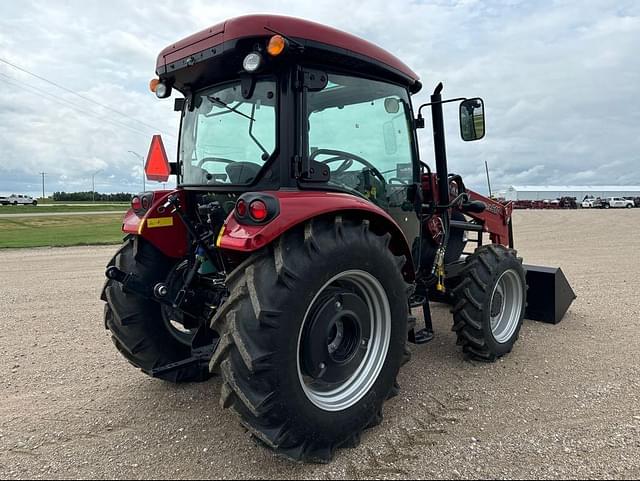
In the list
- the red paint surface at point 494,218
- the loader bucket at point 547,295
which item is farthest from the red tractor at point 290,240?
the loader bucket at point 547,295

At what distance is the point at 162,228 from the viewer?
11.2ft

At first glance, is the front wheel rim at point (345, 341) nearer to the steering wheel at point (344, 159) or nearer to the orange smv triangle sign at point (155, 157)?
the steering wheel at point (344, 159)

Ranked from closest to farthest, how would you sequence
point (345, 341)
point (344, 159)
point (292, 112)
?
point (292, 112)
point (345, 341)
point (344, 159)

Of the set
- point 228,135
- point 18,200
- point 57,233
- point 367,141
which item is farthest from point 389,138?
point 18,200

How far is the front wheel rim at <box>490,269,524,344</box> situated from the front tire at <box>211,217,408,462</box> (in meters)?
1.76

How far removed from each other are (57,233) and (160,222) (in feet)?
48.8

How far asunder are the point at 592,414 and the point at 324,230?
221cm

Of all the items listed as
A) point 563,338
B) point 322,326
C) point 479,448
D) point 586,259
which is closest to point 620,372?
point 563,338

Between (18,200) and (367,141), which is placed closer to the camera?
(367,141)

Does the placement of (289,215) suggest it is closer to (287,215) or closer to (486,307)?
(287,215)

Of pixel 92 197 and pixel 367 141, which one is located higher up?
pixel 92 197

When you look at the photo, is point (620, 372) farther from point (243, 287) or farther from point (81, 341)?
point (81, 341)

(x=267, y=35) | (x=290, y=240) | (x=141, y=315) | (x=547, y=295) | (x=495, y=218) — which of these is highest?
(x=267, y=35)

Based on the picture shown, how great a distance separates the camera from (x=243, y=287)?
2396 mm
